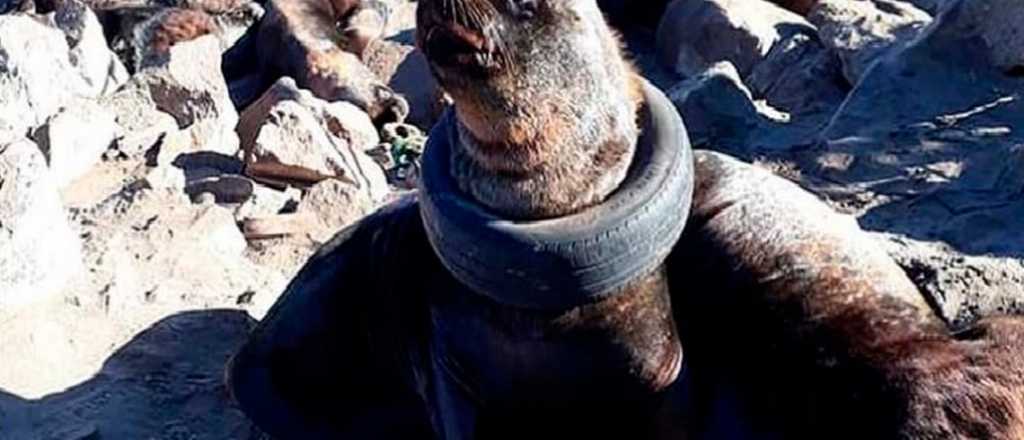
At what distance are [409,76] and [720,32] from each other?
163 centimetres

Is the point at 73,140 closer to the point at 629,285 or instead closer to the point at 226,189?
the point at 226,189

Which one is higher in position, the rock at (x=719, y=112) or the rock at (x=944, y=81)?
the rock at (x=944, y=81)

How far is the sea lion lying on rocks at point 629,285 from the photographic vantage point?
3.71m

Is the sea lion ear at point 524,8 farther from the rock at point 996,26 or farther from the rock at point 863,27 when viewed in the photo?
the rock at point 863,27

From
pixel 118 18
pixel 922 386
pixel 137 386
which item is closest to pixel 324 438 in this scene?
pixel 137 386

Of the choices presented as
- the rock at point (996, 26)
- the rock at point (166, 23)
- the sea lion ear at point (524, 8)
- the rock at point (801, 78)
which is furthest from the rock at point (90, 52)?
the sea lion ear at point (524, 8)

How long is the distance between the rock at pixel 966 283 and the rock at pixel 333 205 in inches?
78.7

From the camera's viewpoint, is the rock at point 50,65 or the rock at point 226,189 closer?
the rock at point 226,189

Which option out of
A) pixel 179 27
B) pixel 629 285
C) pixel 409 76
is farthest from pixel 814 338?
pixel 179 27

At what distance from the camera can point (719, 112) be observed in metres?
7.76

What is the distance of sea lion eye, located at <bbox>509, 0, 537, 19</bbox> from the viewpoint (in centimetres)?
361

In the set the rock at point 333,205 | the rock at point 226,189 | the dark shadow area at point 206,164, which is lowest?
the dark shadow area at point 206,164

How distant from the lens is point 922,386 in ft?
12.6

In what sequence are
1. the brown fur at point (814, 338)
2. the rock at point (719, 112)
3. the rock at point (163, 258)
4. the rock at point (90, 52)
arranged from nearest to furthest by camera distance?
1. the brown fur at point (814, 338)
2. the rock at point (163, 258)
3. the rock at point (719, 112)
4. the rock at point (90, 52)
